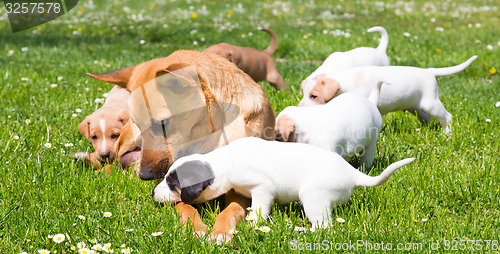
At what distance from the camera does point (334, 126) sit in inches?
141

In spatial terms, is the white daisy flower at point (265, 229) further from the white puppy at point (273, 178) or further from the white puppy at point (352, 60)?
the white puppy at point (352, 60)

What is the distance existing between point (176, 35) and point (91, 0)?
7.85 meters

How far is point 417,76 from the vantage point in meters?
4.54

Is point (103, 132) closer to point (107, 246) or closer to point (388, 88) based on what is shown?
point (107, 246)

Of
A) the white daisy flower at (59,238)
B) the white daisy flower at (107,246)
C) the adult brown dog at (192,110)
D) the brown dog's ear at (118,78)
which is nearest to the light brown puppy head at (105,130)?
the adult brown dog at (192,110)

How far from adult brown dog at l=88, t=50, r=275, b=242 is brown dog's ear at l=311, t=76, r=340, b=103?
0.87 metres

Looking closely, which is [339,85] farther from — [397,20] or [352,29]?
[397,20]

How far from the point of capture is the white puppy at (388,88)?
14.0 ft

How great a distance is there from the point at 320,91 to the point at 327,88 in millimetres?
65

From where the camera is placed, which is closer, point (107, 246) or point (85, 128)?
point (107, 246)

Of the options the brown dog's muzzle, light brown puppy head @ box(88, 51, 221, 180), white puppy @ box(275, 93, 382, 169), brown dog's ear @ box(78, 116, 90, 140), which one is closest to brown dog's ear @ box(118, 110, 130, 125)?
brown dog's ear @ box(78, 116, 90, 140)

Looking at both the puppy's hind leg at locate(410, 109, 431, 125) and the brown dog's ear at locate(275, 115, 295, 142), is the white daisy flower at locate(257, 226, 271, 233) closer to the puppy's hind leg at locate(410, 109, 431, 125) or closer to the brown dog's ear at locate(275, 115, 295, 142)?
the brown dog's ear at locate(275, 115, 295, 142)

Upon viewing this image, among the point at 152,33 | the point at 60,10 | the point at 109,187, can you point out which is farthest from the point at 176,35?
the point at 109,187

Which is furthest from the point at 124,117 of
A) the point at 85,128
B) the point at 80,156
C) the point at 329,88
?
the point at 329,88
